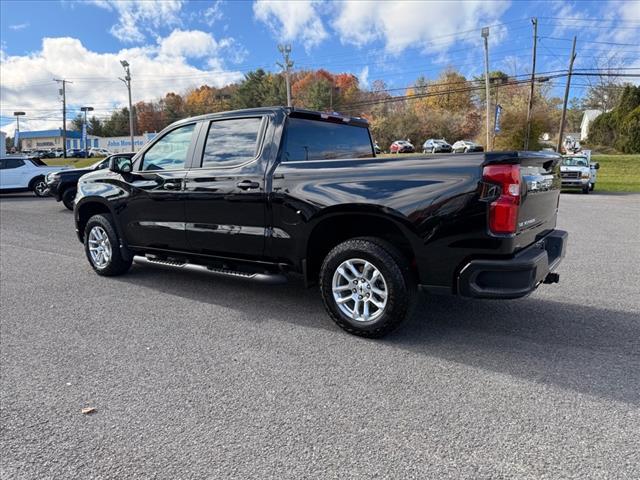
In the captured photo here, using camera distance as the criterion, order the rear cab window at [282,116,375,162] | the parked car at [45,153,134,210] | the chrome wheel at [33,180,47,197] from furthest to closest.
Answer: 1. the chrome wheel at [33,180,47,197]
2. the parked car at [45,153,134,210]
3. the rear cab window at [282,116,375,162]

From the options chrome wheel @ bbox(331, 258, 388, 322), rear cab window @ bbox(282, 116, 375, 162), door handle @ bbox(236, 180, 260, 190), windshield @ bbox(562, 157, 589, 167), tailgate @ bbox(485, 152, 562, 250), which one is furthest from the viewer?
windshield @ bbox(562, 157, 589, 167)

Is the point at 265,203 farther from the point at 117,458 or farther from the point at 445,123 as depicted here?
the point at 445,123

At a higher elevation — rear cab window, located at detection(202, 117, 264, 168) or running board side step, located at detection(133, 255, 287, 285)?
rear cab window, located at detection(202, 117, 264, 168)

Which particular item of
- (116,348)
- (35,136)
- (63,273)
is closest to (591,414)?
(116,348)

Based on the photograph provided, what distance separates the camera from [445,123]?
59219 mm

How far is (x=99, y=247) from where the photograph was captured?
5.97 metres

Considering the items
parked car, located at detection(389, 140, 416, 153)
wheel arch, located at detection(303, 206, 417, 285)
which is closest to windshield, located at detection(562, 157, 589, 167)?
wheel arch, located at detection(303, 206, 417, 285)

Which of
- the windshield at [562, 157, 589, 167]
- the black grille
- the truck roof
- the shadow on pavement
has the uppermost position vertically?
the windshield at [562, 157, 589, 167]

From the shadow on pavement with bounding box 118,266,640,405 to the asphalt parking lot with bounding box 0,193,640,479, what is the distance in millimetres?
20

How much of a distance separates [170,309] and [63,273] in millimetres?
2446

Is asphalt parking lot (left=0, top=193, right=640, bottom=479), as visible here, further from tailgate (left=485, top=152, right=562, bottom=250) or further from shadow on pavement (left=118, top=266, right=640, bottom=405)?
tailgate (left=485, top=152, right=562, bottom=250)

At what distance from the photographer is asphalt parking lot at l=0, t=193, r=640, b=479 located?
Answer: 232 centimetres

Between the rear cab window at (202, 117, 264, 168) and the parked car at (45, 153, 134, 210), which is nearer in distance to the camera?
the rear cab window at (202, 117, 264, 168)

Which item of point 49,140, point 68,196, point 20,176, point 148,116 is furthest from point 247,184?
point 49,140
